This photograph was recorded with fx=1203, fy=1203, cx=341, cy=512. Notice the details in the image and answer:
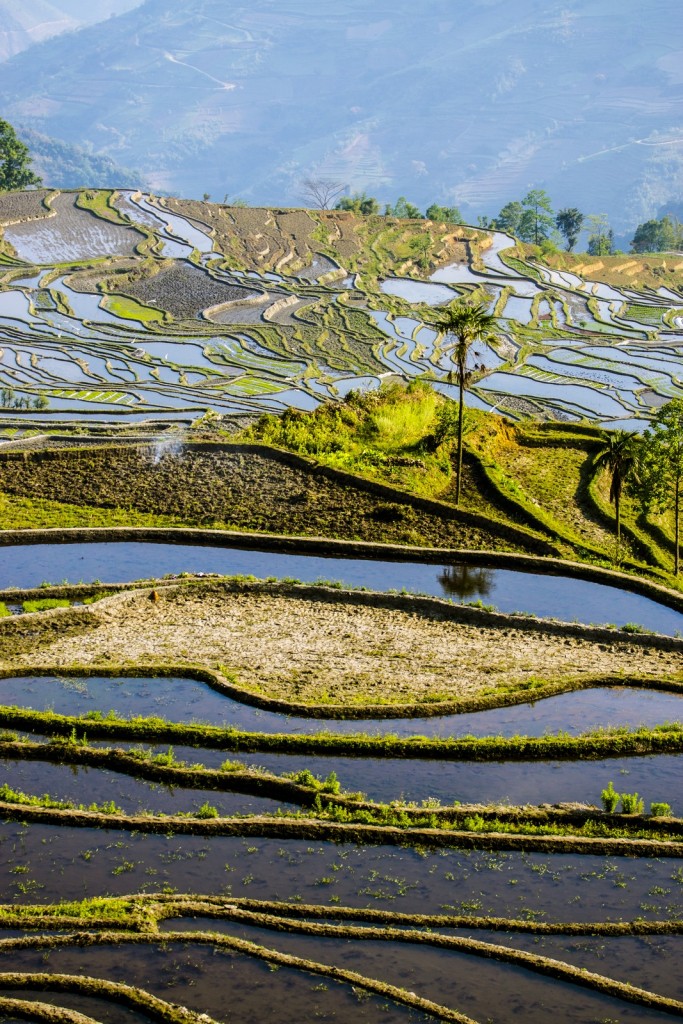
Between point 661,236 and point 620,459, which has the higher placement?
point 661,236

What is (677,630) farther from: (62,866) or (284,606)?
(62,866)

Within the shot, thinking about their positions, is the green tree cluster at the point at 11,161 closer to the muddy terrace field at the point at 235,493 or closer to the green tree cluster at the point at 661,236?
the green tree cluster at the point at 661,236

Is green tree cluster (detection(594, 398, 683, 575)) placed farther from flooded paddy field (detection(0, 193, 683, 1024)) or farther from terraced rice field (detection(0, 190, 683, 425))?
terraced rice field (detection(0, 190, 683, 425))

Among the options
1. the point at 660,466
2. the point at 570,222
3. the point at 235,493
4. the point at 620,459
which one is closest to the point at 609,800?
the point at 620,459

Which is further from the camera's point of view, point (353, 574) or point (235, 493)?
point (235, 493)

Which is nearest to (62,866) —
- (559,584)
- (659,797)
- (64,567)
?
(659,797)

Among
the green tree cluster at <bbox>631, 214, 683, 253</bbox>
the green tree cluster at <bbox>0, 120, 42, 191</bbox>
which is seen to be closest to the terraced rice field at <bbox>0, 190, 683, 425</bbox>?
the green tree cluster at <bbox>0, 120, 42, 191</bbox>

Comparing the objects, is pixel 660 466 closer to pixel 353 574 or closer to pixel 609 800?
pixel 353 574
